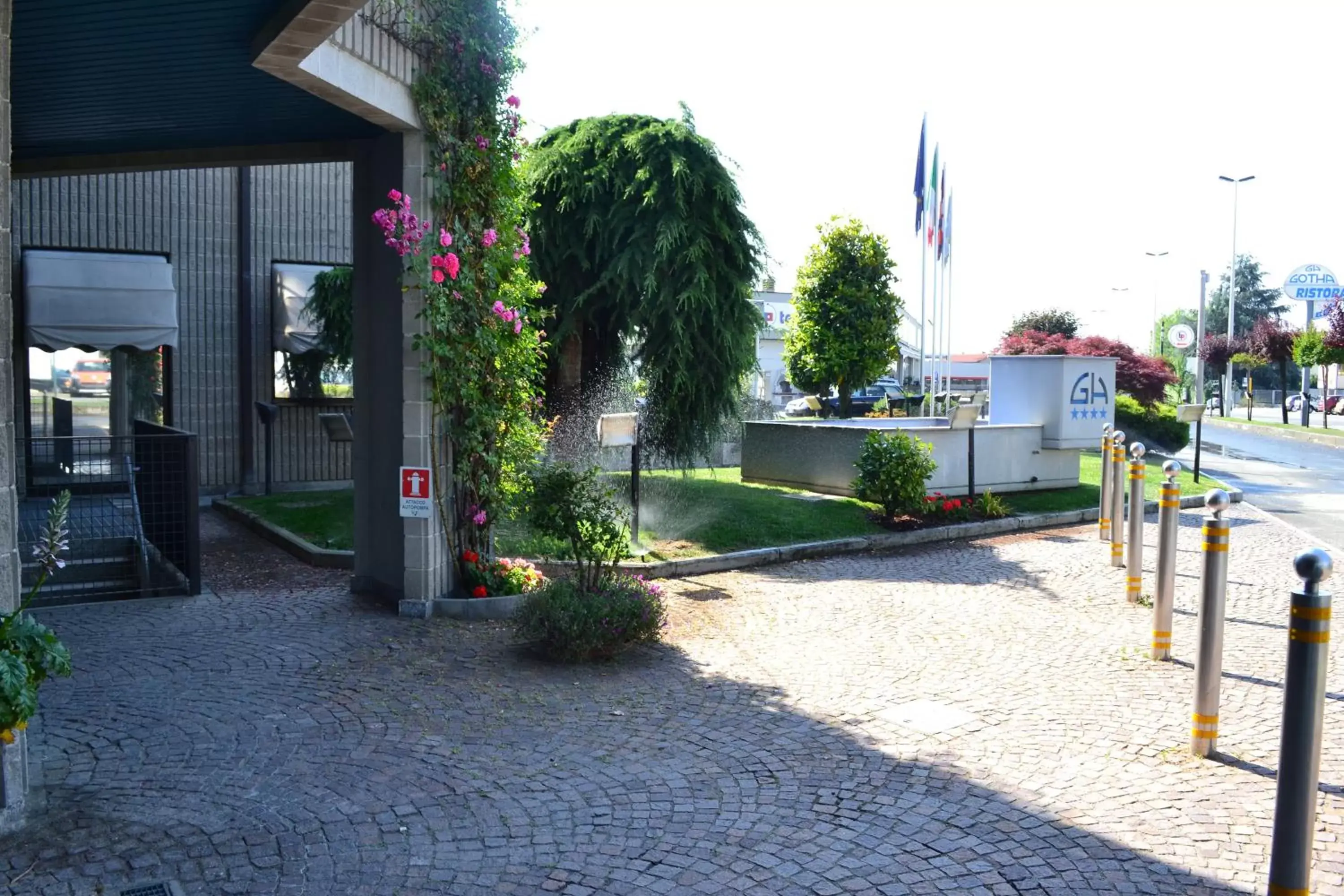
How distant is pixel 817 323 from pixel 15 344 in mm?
15116

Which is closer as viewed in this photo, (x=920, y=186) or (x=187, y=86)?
(x=187, y=86)

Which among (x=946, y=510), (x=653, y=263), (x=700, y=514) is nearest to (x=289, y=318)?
(x=653, y=263)

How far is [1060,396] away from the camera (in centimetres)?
1495

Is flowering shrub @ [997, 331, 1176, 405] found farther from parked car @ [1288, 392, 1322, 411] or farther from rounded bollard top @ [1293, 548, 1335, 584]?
parked car @ [1288, 392, 1322, 411]

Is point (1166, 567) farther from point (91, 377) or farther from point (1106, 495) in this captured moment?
point (91, 377)

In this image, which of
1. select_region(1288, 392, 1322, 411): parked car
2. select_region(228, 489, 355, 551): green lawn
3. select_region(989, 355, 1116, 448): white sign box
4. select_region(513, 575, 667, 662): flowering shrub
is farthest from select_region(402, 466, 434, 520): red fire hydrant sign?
select_region(1288, 392, 1322, 411): parked car

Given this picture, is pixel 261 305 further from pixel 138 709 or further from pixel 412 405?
pixel 138 709

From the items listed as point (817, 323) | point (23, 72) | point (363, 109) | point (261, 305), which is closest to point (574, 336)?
point (261, 305)

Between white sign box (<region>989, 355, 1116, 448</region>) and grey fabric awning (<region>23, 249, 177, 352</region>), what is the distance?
11054mm

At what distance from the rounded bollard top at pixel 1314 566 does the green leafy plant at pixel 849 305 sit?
1951cm

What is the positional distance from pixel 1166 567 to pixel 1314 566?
354 cm

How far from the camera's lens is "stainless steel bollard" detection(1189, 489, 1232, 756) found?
535 centimetres

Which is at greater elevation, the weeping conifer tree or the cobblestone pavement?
the weeping conifer tree

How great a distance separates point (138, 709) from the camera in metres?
5.87
